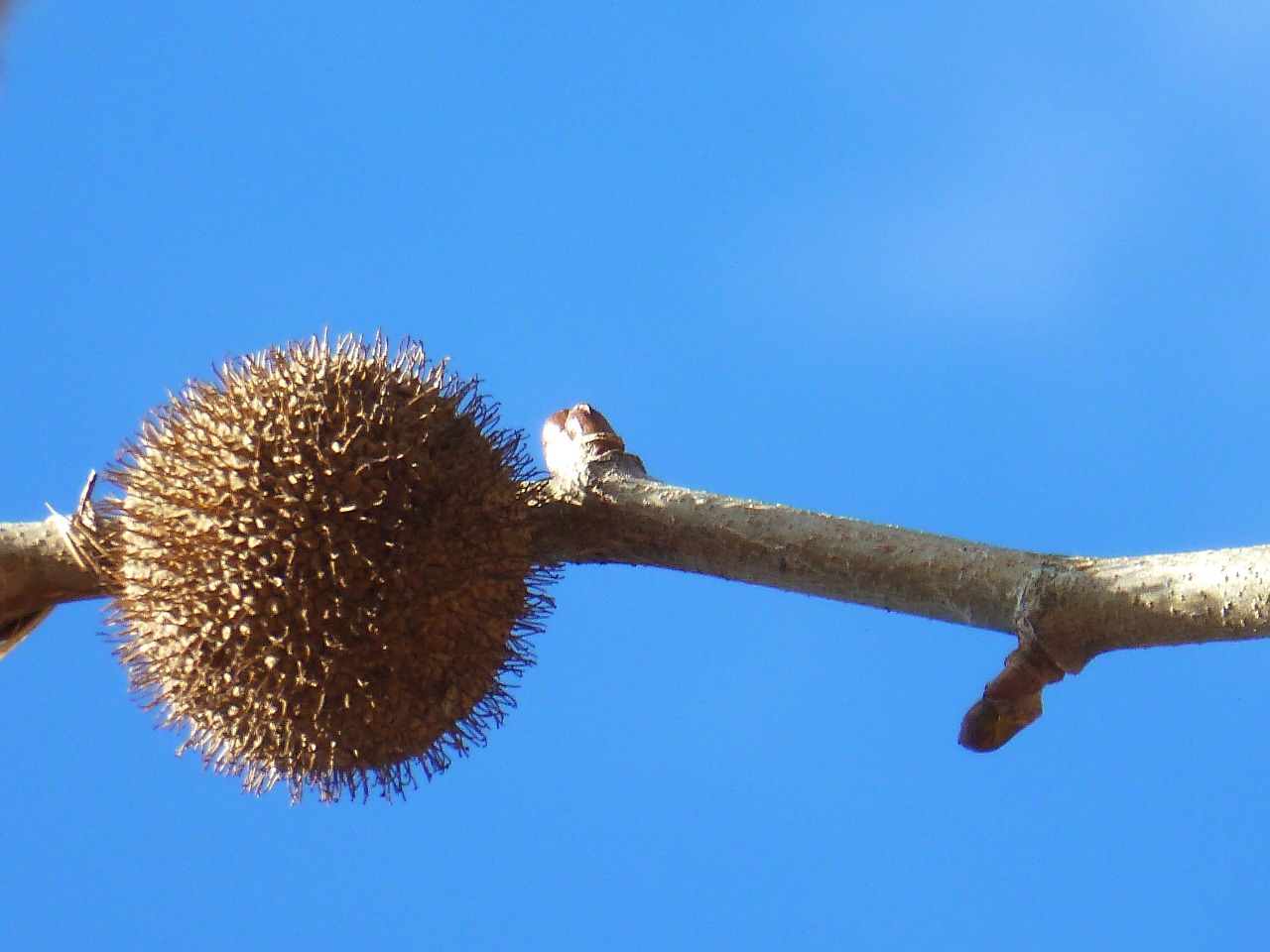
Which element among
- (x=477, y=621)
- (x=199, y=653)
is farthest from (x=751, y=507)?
(x=199, y=653)

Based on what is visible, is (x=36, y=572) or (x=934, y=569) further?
(x=36, y=572)

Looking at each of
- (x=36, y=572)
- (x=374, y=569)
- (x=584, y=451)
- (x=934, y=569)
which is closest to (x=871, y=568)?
(x=934, y=569)

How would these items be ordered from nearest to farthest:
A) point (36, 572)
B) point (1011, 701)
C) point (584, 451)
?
point (1011, 701), point (36, 572), point (584, 451)

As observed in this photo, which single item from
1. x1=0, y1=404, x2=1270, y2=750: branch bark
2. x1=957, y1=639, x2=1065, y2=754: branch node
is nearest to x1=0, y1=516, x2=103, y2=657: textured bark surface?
x1=0, y1=404, x2=1270, y2=750: branch bark

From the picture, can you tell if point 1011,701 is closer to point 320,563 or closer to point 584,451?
point 584,451

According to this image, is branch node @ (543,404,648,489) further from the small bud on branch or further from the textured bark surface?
the textured bark surface
